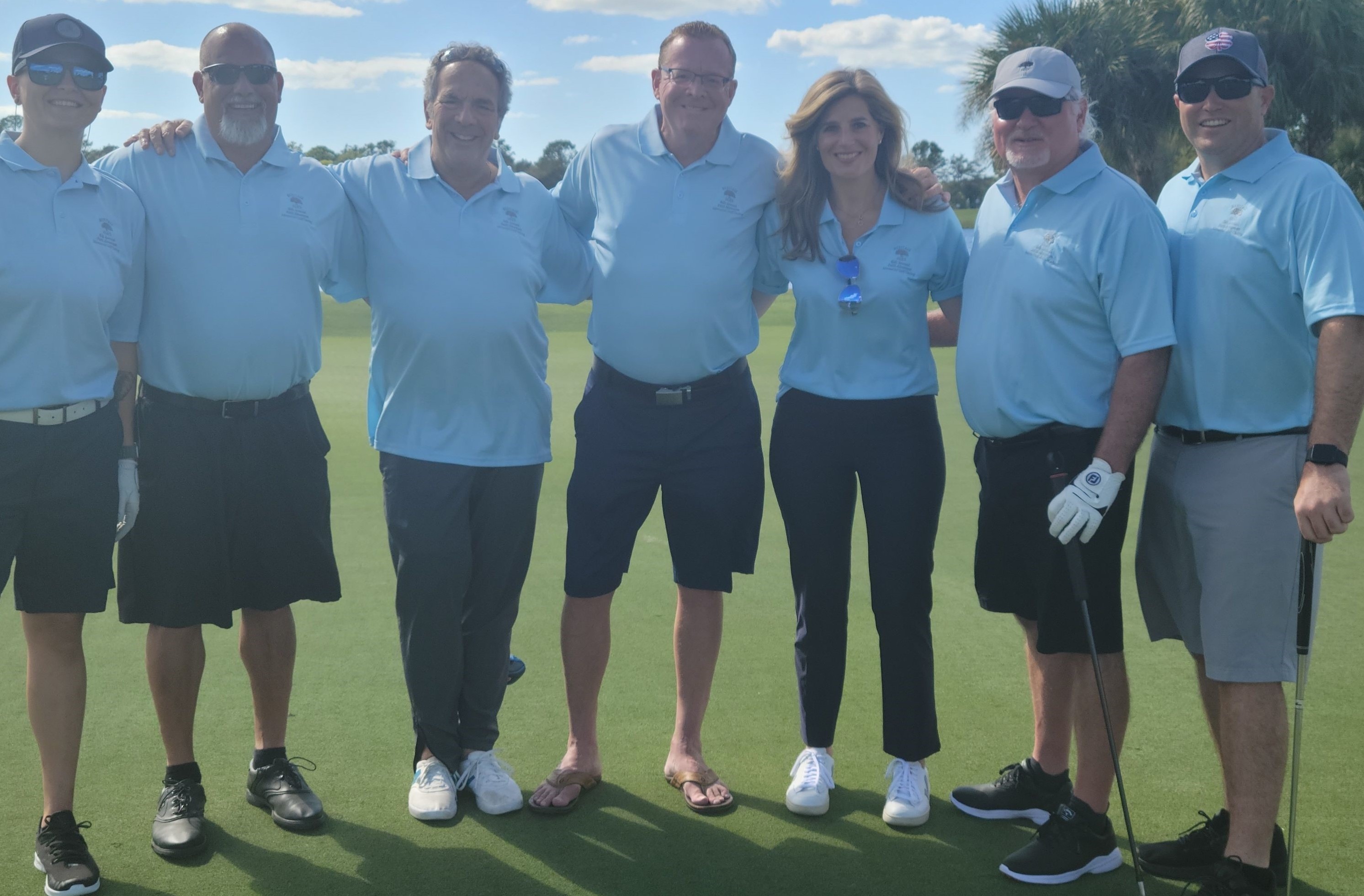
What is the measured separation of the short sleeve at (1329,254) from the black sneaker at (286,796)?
2.80 metres

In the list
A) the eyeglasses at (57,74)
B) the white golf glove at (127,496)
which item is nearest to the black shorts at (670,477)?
the white golf glove at (127,496)

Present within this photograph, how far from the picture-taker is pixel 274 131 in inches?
139

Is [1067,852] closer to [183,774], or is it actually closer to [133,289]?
[183,774]

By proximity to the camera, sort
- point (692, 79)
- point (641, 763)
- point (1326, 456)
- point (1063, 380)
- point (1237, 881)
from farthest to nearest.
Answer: point (641, 763), point (692, 79), point (1063, 380), point (1237, 881), point (1326, 456)

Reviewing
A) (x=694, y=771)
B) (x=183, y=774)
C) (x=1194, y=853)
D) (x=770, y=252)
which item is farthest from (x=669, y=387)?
(x=1194, y=853)

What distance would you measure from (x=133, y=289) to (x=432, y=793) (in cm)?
157

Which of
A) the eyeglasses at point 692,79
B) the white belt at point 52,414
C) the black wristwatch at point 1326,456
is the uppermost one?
the eyeglasses at point 692,79

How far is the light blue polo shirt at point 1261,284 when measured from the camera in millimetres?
2916

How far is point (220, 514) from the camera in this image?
11.2ft

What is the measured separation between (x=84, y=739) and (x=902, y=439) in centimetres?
261

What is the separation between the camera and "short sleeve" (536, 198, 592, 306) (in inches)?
147

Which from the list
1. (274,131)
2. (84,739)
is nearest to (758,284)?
(274,131)

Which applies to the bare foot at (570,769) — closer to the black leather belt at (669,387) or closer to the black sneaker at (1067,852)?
the black leather belt at (669,387)

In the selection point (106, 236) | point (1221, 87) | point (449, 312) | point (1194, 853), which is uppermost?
point (1221, 87)
